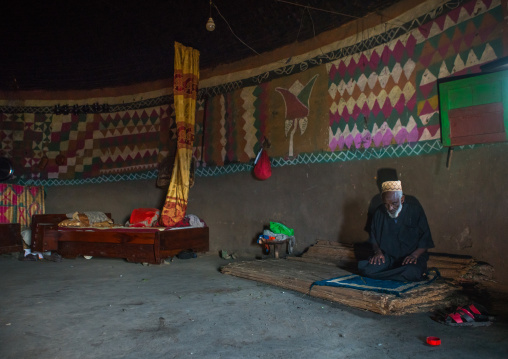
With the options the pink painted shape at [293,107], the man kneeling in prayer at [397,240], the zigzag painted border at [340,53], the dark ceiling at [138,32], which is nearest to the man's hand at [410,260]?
the man kneeling in prayer at [397,240]

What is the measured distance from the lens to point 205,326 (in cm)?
297

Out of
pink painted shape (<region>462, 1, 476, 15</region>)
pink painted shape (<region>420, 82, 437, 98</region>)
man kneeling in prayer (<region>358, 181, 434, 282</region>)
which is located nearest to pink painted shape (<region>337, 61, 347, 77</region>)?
pink painted shape (<region>420, 82, 437, 98</region>)

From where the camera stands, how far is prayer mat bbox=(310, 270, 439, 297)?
3.52m

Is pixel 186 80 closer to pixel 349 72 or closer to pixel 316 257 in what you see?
pixel 349 72

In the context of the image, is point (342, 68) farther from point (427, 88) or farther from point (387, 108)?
point (427, 88)

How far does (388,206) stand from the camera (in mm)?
4273

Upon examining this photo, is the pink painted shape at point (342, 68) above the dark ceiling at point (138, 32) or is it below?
below

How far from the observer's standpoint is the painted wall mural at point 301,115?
471 cm

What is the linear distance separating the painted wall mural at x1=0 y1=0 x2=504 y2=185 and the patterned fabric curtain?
41.5 inches

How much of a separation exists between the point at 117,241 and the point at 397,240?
14.1 ft

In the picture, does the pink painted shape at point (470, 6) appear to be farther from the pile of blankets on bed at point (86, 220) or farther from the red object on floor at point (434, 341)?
the pile of blankets on bed at point (86, 220)

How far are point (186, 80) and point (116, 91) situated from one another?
10.9ft

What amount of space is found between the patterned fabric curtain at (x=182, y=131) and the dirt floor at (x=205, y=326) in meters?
1.99

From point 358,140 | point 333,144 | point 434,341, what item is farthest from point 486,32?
point 434,341
